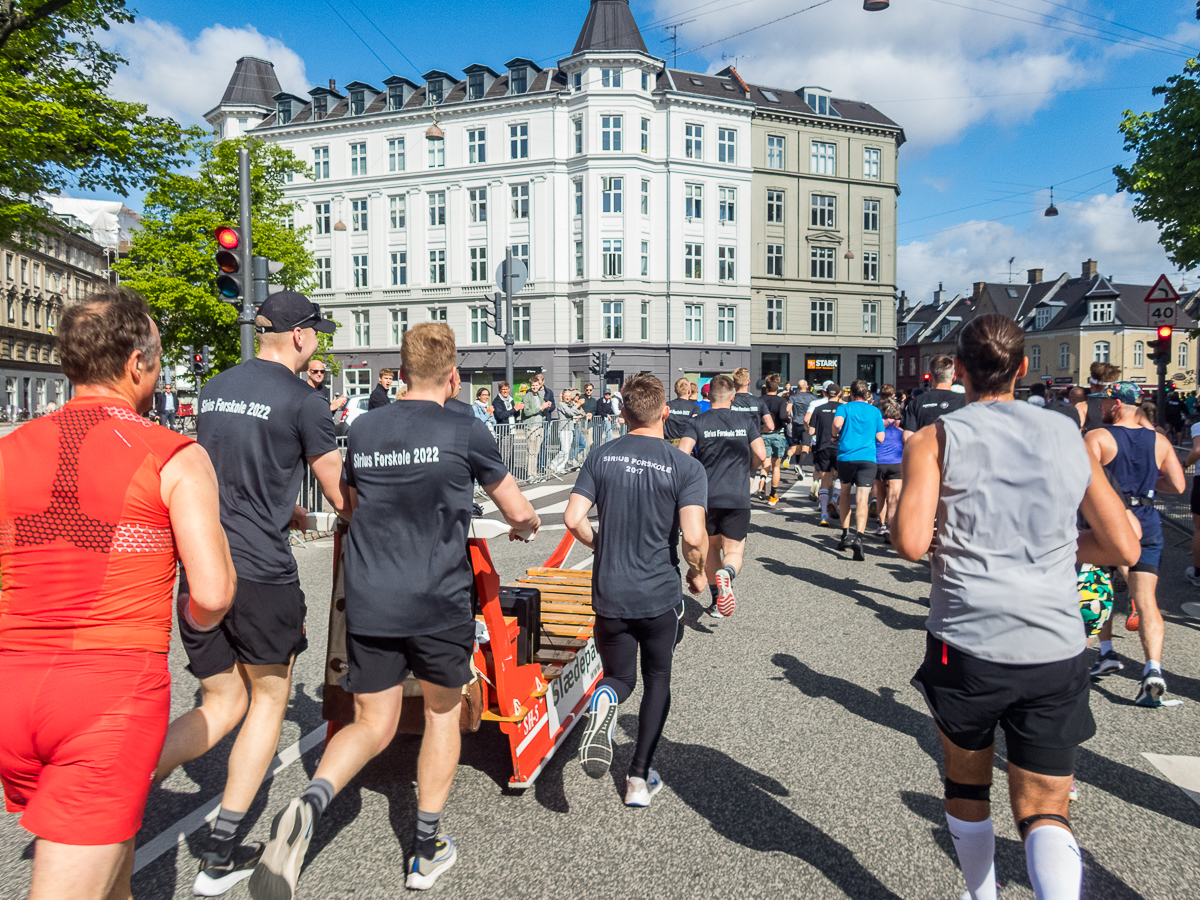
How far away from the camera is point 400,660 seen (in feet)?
9.68

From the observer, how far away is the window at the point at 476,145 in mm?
44469

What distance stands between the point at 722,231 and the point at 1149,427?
41.4 metres

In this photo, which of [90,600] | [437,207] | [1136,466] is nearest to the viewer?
[90,600]

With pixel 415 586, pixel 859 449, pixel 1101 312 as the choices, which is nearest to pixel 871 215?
pixel 1101 312

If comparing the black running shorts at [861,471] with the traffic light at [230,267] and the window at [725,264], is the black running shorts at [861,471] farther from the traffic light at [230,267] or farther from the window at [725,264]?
the window at [725,264]

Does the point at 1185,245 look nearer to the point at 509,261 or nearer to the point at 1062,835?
the point at 509,261

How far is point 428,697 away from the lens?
297 cm

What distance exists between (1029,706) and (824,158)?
4994 cm

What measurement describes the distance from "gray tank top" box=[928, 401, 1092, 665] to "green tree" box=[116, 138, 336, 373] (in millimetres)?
30960

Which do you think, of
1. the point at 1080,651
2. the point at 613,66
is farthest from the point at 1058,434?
the point at 613,66

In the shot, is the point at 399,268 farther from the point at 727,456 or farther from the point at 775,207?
the point at 727,456

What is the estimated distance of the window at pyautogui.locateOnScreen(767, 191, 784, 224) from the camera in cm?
4672

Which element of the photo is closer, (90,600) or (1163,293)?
(90,600)

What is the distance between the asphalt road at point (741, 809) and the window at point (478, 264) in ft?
135
